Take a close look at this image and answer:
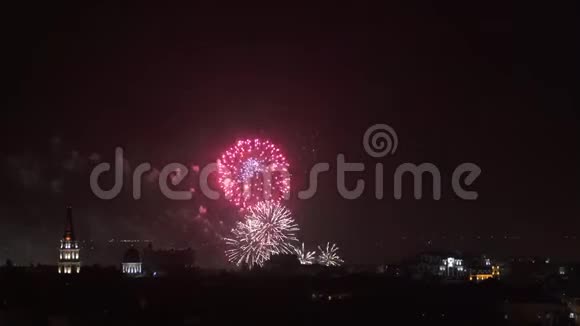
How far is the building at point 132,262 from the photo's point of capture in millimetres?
112113

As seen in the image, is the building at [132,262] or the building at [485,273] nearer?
the building at [132,262]

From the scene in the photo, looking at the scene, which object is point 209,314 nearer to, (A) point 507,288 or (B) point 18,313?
(B) point 18,313

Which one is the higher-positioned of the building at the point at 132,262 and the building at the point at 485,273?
the building at the point at 132,262

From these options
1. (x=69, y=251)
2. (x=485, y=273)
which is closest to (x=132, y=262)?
(x=69, y=251)

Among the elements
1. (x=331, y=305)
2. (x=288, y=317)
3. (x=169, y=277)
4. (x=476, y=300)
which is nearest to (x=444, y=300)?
(x=476, y=300)

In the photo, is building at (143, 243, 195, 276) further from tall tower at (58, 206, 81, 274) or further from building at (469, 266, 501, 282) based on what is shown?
building at (469, 266, 501, 282)

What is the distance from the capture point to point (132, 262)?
113 meters

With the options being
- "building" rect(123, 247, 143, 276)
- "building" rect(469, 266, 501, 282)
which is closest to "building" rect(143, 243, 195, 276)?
"building" rect(123, 247, 143, 276)

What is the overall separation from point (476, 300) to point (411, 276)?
32.7m

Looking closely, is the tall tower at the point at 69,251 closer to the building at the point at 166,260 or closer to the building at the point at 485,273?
the building at the point at 166,260

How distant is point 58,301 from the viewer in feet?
243

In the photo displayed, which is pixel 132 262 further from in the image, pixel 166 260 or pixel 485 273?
pixel 485 273

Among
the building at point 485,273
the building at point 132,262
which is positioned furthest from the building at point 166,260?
the building at point 485,273

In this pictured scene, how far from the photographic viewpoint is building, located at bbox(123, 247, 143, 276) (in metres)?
112
